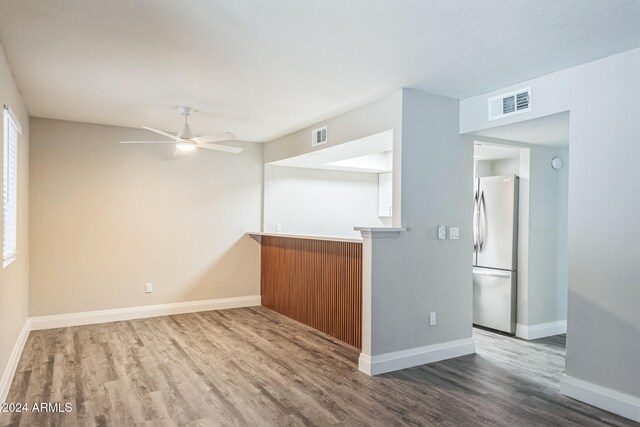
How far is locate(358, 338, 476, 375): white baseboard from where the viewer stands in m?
3.52

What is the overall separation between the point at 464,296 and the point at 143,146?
14.1 ft

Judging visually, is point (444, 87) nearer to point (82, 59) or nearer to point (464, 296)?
point (464, 296)

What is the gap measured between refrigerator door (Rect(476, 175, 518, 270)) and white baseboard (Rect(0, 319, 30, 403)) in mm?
Answer: 4700

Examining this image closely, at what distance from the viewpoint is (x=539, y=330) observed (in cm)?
466

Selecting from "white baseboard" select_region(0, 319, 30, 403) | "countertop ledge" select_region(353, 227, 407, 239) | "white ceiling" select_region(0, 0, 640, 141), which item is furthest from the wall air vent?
"white baseboard" select_region(0, 319, 30, 403)

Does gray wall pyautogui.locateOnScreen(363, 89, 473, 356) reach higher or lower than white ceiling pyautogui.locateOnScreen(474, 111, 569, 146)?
lower

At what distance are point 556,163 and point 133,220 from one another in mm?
5197

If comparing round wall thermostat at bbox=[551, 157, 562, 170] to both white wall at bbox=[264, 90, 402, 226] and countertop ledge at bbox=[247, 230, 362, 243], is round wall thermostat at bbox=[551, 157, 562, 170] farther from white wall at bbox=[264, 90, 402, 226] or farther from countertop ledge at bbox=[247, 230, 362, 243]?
countertop ledge at bbox=[247, 230, 362, 243]

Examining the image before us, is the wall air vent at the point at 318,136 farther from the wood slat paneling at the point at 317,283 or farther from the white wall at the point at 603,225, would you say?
the white wall at the point at 603,225

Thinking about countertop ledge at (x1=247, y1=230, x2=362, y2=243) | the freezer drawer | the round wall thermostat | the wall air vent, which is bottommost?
the freezer drawer

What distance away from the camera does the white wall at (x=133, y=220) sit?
16.2ft

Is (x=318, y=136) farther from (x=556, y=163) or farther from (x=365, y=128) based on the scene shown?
(x=556, y=163)

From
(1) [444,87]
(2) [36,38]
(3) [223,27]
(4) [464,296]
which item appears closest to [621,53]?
(1) [444,87]

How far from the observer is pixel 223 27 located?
2.54 metres
